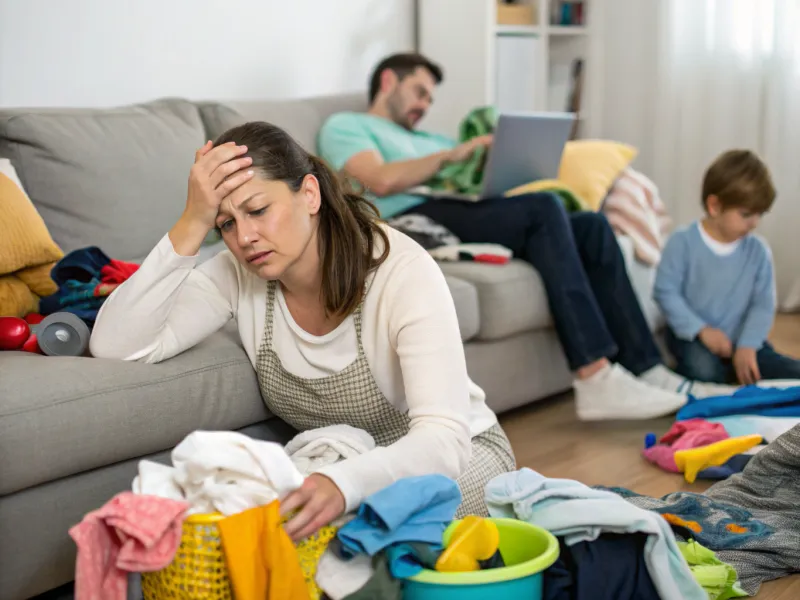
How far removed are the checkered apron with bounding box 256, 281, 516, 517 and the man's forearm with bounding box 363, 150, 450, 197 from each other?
3.86 ft

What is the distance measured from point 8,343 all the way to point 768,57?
323 centimetres

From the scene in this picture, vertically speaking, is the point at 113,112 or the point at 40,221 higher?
the point at 113,112

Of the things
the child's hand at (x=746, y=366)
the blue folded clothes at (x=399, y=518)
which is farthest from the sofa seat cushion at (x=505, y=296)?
the blue folded clothes at (x=399, y=518)

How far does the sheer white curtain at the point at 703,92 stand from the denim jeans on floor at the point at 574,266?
1.55 m

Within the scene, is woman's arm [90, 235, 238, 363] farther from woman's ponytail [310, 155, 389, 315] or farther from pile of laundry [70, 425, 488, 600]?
pile of laundry [70, 425, 488, 600]

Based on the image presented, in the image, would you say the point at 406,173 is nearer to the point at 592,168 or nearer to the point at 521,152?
the point at 521,152

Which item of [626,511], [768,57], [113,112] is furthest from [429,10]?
[626,511]

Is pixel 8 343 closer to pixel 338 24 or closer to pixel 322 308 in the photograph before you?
pixel 322 308

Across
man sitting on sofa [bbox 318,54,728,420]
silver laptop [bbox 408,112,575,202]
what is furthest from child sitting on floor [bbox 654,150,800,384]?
silver laptop [bbox 408,112,575,202]

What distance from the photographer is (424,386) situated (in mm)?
1403

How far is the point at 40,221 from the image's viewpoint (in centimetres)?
197

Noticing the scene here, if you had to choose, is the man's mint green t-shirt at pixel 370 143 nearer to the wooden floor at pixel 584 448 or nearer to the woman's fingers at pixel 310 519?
the wooden floor at pixel 584 448

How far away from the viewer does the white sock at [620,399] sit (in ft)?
8.27

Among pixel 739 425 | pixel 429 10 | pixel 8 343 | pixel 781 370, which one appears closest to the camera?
pixel 8 343
